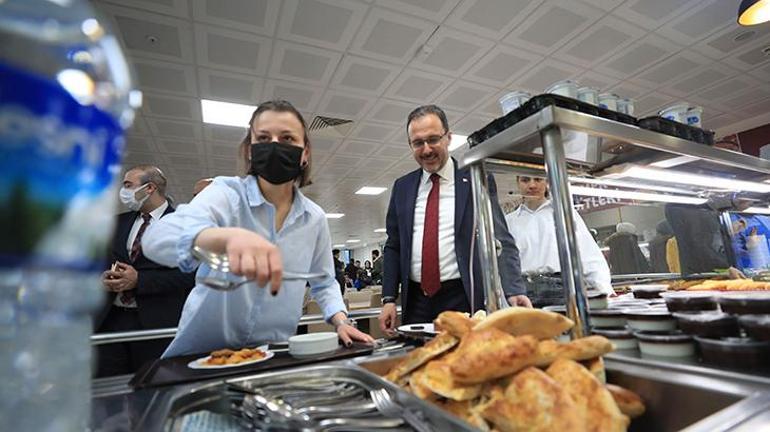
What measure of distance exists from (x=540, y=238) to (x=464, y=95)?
8.53 ft

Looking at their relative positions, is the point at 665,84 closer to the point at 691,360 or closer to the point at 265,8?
the point at 265,8

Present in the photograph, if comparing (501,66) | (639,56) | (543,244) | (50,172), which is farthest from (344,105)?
(50,172)

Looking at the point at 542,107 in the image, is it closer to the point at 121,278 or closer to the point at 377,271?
the point at 121,278

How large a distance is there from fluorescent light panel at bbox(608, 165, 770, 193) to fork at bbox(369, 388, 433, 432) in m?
1.19

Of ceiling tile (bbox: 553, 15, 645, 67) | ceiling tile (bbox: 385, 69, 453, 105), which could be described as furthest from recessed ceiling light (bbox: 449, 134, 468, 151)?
ceiling tile (bbox: 553, 15, 645, 67)

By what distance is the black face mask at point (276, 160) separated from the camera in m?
1.34

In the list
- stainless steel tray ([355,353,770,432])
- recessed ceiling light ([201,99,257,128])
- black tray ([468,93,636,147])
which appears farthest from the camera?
recessed ceiling light ([201,99,257,128])

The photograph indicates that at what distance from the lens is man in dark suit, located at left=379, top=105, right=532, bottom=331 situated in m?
1.91

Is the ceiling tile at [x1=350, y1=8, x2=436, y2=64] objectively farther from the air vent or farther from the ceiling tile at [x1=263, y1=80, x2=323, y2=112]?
the air vent

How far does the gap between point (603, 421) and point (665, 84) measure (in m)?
6.01

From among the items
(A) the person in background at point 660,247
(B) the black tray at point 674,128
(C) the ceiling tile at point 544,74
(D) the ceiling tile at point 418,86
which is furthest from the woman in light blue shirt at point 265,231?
(C) the ceiling tile at point 544,74

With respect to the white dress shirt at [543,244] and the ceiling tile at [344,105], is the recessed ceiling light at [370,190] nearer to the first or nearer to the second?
the ceiling tile at [344,105]

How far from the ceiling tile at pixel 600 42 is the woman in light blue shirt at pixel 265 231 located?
358 centimetres

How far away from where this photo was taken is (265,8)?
3.00 m
